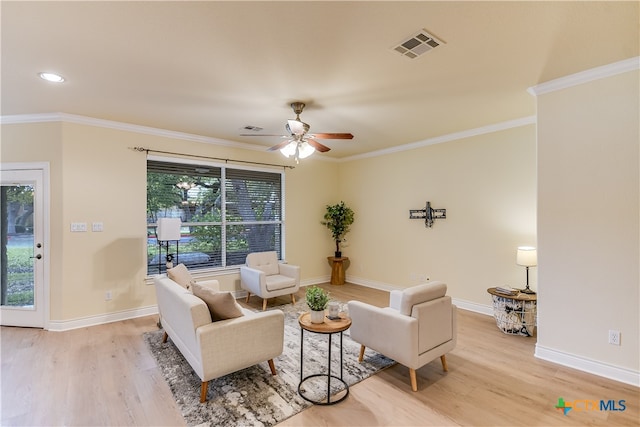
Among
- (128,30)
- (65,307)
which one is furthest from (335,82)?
(65,307)

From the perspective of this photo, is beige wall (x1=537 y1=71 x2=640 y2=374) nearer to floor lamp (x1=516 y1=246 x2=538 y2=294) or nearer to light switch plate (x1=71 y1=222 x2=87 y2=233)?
floor lamp (x1=516 y1=246 x2=538 y2=294)

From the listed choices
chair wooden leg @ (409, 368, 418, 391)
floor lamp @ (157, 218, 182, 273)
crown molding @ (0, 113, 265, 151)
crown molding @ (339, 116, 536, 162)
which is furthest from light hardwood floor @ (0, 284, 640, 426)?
crown molding @ (339, 116, 536, 162)

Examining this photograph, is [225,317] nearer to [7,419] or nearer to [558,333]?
[7,419]

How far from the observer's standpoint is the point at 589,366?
280cm

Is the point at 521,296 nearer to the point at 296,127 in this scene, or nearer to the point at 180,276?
the point at 296,127

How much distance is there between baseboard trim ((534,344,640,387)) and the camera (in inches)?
103

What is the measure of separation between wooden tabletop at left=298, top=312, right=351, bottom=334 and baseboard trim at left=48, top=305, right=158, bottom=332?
3.07 meters

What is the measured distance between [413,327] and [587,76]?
9.17ft

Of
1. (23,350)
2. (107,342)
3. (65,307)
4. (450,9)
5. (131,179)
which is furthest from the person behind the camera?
(131,179)

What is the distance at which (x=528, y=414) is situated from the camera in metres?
2.24

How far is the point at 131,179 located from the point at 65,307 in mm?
1855

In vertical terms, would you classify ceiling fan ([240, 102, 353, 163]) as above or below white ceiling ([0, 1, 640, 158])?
below

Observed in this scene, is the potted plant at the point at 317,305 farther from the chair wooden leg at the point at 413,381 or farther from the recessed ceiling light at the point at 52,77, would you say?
the recessed ceiling light at the point at 52,77

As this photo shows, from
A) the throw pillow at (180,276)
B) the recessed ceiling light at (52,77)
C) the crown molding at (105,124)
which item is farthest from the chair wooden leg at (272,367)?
the crown molding at (105,124)
